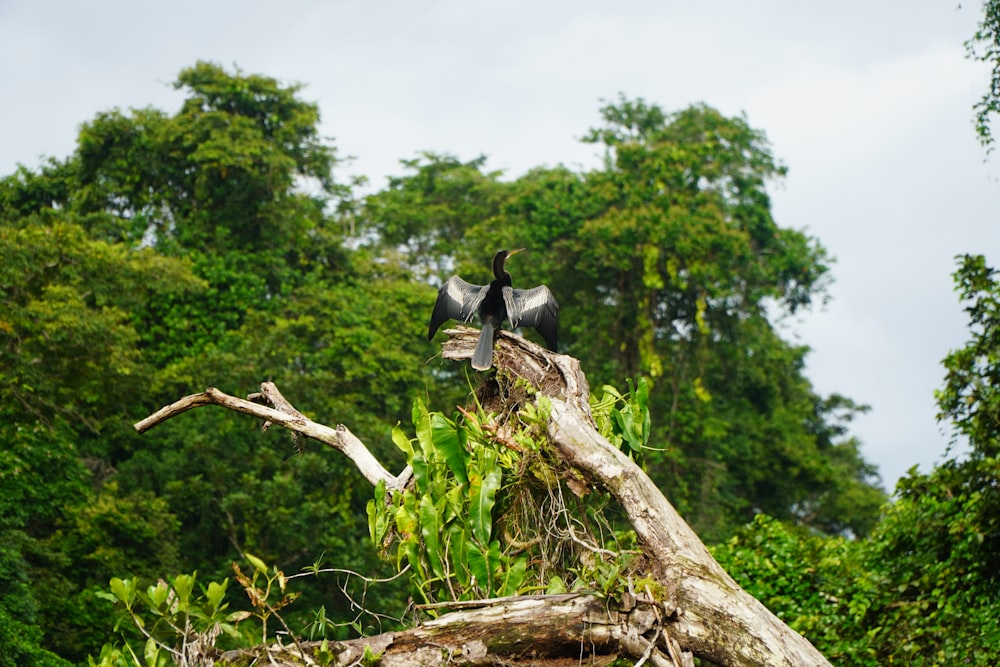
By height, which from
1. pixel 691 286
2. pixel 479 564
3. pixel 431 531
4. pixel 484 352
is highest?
pixel 691 286

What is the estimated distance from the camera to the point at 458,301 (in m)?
6.08

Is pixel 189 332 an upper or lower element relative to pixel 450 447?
upper

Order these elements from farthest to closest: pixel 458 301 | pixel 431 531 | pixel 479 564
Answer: pixel 458 301 < pixel 431 531 < pixel 479 564

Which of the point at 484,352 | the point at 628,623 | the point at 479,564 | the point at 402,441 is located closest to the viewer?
the point at 628,623

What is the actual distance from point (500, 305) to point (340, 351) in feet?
35.2

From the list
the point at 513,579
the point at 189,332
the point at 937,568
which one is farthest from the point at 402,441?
the point at 189,332

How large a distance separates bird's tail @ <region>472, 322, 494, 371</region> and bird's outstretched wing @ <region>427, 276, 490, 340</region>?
0.44m

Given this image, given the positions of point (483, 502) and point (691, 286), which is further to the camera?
point (691, 286)

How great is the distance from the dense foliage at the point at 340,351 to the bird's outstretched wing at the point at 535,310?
3118 millimetres

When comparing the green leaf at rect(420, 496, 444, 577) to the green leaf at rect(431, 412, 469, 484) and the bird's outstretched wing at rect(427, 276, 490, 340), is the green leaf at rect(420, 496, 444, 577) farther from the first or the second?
the bird's outstretched wing at rect(427, 276, 490, 340)

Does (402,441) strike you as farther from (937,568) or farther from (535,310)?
(937,568)

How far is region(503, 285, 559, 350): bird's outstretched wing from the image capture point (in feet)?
19.4

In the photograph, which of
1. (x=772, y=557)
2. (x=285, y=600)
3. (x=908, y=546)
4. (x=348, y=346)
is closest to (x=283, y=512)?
(x=348, y=346)

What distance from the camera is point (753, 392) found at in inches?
815
